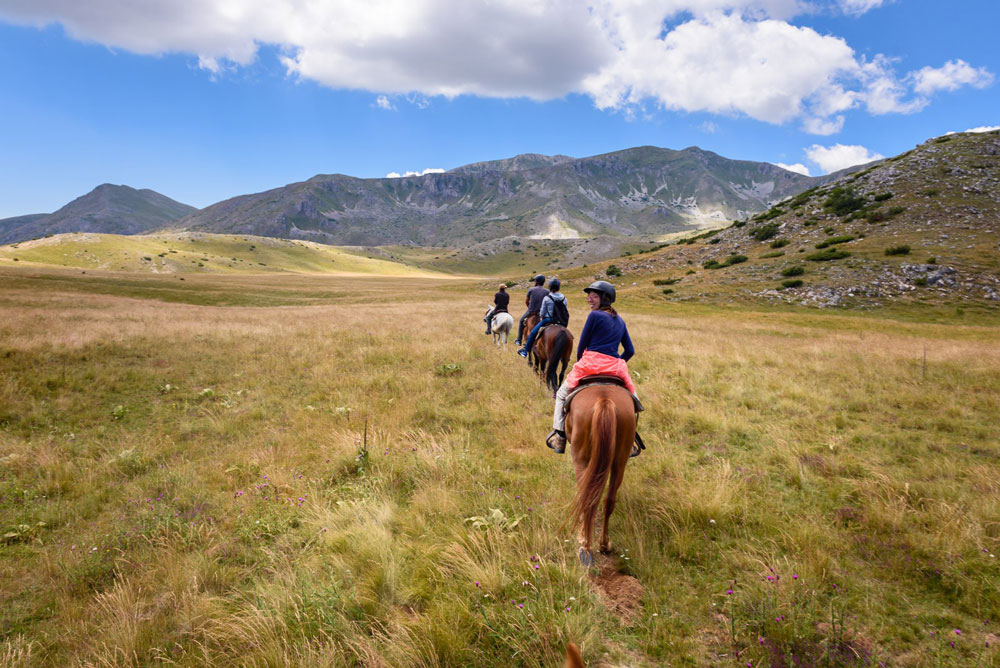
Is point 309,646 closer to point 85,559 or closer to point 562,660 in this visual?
point 562,660

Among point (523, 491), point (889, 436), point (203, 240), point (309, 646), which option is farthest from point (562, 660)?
point (203, 240)

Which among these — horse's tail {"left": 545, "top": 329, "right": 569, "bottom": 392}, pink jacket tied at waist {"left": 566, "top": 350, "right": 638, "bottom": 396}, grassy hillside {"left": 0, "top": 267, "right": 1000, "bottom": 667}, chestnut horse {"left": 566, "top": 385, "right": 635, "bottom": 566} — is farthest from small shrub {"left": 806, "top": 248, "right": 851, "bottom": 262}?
chestnut horse {"left": 566, "top": 385, "right": 635, "bottom": 566}

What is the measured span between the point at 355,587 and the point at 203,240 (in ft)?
696

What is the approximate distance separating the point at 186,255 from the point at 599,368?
166 metres

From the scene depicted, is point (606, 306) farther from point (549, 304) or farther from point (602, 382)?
point (549, 304)

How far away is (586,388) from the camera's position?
16.8 ft

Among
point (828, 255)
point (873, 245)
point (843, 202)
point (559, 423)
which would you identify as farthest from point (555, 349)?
point (843, 202)

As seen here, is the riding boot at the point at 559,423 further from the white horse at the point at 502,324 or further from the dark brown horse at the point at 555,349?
the white horse at the point at 502,324

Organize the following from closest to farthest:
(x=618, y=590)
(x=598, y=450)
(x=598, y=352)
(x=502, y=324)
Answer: (x=618, y=590)
(x=598, y=450)
(x=598, y=352)
(x=502, y=324)

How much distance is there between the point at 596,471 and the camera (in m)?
4.44

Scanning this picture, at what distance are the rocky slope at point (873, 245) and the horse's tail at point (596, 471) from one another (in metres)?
38.7

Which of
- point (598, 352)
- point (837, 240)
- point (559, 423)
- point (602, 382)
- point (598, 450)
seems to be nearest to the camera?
point (598, 450)

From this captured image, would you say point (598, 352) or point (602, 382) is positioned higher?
point (598, 352)

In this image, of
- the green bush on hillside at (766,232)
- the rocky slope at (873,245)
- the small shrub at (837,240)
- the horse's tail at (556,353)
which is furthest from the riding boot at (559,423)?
the green bush on hillside at (766,232)
